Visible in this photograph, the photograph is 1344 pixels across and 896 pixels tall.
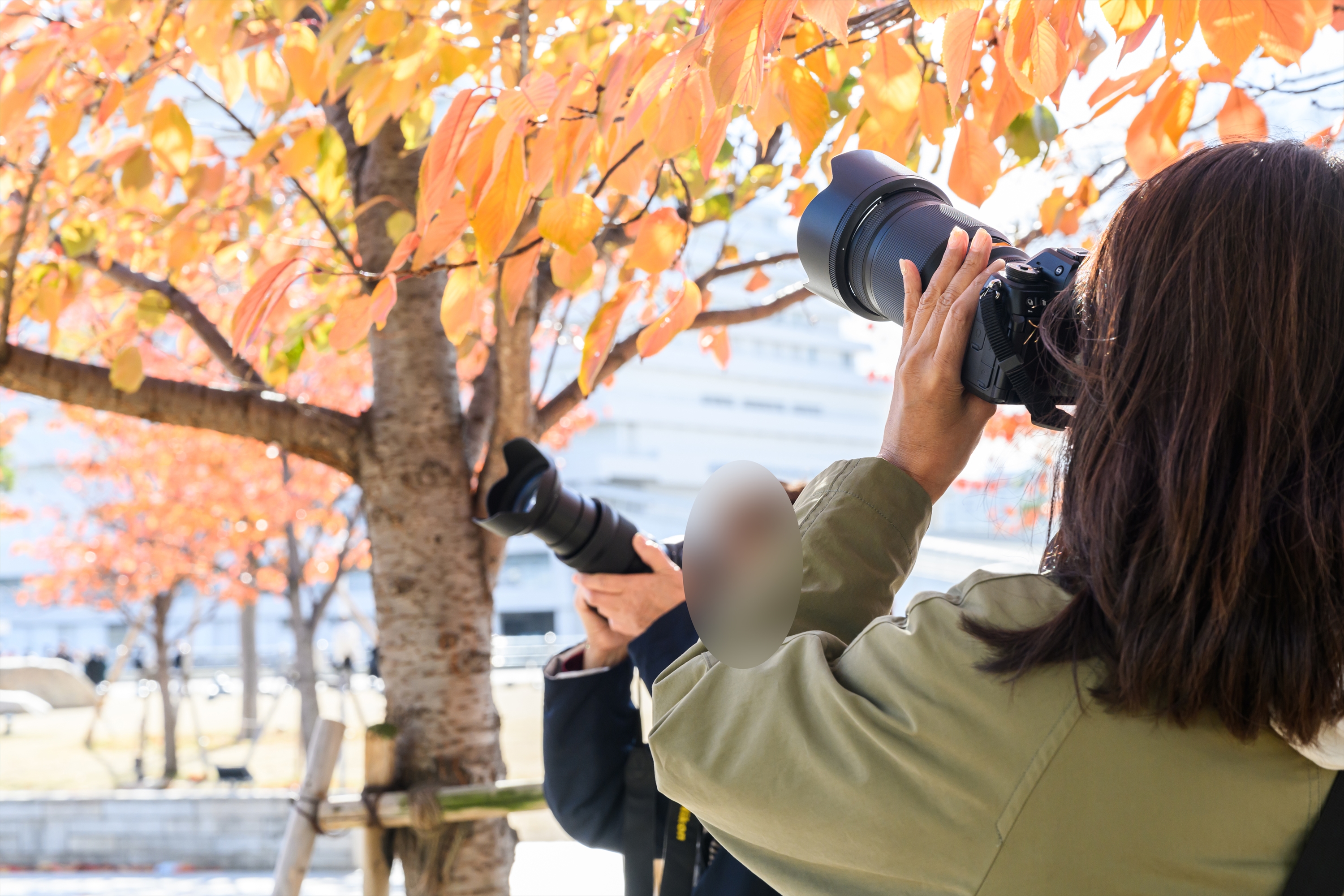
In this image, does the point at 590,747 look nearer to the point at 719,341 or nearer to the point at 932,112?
the point at 932,112

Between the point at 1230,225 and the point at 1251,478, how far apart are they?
0.53 feet

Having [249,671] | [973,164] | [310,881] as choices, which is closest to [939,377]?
[973,164]

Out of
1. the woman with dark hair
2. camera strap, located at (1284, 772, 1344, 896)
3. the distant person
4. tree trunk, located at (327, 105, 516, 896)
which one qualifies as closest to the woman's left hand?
the woman with dark hair

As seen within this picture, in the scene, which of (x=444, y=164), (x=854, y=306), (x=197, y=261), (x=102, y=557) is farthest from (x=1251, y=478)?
(x=102, y=557)

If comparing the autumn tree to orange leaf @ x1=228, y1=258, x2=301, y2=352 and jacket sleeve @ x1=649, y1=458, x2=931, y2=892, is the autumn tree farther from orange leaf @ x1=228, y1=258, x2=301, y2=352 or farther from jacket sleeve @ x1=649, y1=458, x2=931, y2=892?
jacket sleeve @ x1=649, y1=458, x2=931, y2=892

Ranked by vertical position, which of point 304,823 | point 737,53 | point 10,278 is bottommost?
point 304,823

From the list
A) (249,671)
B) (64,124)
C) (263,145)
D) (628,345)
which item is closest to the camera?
(263,145)

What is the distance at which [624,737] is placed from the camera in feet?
5.11

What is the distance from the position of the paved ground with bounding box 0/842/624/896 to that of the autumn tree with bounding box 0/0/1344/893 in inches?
137

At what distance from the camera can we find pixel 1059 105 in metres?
1.51

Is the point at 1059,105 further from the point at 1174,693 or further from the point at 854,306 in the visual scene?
the point at 1174,693

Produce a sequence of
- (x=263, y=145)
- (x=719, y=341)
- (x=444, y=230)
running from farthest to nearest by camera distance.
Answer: (x=719, y=341), (x=263, y=145), (x=444, y=230)

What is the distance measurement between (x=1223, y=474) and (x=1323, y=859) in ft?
0.83

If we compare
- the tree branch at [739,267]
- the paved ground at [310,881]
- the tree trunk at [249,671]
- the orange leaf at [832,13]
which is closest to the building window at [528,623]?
the tree trunk at [249,671]
